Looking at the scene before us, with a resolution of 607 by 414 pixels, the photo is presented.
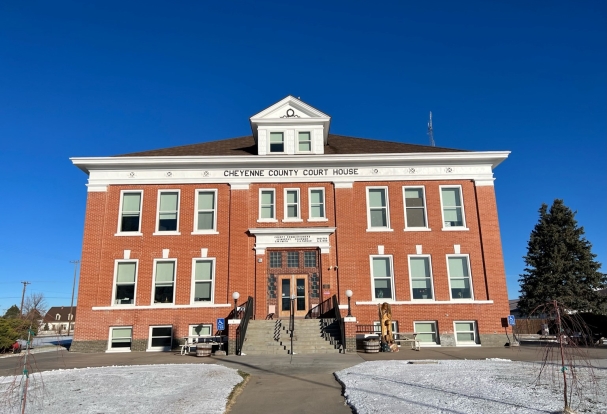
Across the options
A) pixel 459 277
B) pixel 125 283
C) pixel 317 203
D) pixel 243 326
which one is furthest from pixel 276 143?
pixel 459 277

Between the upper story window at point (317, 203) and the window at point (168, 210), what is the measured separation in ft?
22.4

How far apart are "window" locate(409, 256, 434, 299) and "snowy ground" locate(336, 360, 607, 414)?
9.20 meters

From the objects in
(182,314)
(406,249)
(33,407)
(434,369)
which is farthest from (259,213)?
(33,407)

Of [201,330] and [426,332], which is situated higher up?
[201,330]

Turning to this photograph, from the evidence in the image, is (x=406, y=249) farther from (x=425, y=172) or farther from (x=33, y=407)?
(x=33, y=407)

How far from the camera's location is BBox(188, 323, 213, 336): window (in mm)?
20438

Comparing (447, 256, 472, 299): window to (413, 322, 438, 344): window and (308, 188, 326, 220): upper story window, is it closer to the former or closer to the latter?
(413, 322, 438, 344): window

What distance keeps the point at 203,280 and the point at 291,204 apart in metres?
5.76

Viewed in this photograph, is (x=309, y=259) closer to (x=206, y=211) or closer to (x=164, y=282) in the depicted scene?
(x=206, y=211)

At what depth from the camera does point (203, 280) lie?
21250mm

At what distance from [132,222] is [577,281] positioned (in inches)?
1390

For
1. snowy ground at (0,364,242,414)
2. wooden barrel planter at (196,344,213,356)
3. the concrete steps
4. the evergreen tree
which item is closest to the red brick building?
the concrete steps

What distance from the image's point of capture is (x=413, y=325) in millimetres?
20562

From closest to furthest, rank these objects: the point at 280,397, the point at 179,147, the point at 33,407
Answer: the point at 33,407, the point at 280,397, the point at 179,147
